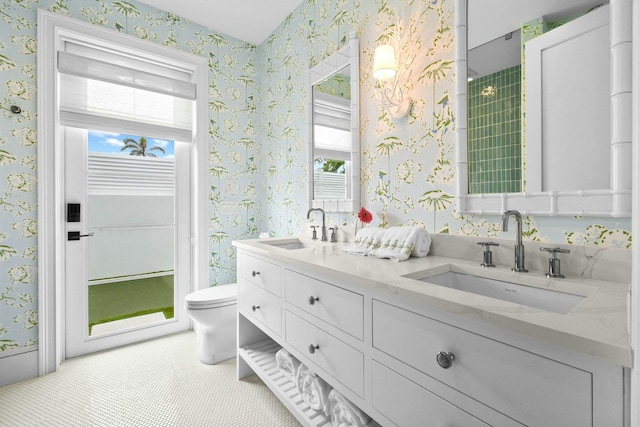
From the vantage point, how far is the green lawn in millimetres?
2332

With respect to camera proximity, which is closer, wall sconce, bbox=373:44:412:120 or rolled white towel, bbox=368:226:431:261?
rolled white towel, bbox=368:226:431:261

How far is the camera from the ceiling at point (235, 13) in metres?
2.32

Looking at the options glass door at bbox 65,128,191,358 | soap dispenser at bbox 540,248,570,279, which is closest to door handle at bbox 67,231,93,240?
glass door at bbox 65,128,191,358

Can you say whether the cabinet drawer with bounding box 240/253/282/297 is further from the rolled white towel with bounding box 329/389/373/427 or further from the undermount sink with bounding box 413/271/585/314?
the undermount sink with bounding box 413/271/585/314

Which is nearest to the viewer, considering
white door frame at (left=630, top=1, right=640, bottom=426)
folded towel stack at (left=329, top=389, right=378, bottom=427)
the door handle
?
white door frame at (left=630, top=1, right=640, bottom=426)

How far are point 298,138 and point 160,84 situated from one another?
4.05 ft

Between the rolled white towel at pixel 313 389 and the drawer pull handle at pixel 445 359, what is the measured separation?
798 millimetres

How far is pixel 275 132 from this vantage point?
270 centimetres

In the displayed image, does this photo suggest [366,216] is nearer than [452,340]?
No

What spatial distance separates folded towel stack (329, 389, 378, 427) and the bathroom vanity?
8 centimetres

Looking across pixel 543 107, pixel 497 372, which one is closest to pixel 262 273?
pixel 497 372

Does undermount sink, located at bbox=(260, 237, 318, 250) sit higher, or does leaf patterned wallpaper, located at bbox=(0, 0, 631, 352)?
leaf patterned wallpaper, located at bbox=(0, 0, 631, 352)

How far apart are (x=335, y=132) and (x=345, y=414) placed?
158 centimetres

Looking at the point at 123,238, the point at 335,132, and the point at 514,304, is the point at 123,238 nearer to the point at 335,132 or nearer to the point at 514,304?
the point at 335,132
